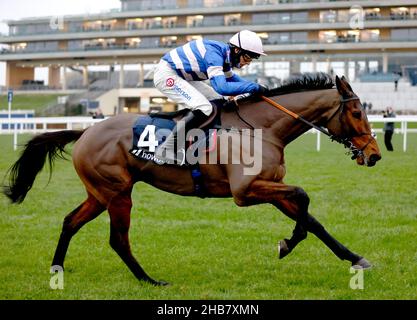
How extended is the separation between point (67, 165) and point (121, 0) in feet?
188

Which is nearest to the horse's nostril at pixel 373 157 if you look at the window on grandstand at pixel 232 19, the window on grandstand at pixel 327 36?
the window on grandstand at pixel 327 36

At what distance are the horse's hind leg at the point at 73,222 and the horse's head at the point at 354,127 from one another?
2208 millimetres

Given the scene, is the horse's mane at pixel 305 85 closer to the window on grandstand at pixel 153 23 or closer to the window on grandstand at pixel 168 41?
the window on grandstand at pixel 168 41

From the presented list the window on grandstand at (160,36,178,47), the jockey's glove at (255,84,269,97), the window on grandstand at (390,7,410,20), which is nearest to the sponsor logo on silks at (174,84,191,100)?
the jockey's glove at (255,84,269,97)

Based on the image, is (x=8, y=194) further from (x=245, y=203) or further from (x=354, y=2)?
(x=354, y=2)

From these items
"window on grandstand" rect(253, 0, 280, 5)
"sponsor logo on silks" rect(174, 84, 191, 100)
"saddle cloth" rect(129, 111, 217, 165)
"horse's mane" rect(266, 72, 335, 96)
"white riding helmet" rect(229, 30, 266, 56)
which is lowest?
"saddle cloth" rect(129, 111, 217, 165)

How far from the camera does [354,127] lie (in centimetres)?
570

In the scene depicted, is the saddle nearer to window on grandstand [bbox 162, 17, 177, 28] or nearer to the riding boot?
the riding boot

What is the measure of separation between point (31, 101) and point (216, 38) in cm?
1890

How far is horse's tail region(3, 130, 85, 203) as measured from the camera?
6.48 meters

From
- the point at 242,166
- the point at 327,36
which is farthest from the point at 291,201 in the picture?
the point at 327,36

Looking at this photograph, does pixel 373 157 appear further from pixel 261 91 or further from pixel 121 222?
pixel 121 222

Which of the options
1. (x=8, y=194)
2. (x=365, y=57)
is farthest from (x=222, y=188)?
(x=365, y=57)

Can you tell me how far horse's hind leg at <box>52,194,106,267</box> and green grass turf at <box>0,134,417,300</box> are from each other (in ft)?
0.70
